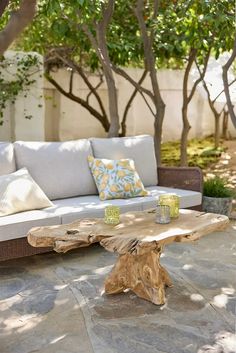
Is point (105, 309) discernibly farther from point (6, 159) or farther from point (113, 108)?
point (113, 108)

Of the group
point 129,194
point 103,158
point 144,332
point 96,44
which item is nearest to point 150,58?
point 96,44

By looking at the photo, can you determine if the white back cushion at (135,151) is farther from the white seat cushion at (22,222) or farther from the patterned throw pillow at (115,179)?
the white seat cushion at (22,222)

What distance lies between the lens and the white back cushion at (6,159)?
4188mm

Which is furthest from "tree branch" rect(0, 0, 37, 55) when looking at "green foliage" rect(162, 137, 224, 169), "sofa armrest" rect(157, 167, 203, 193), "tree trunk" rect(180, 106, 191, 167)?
"green foliage" rect(162, 137, 224, 169)

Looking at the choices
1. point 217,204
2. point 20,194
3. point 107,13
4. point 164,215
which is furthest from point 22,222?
point 107,13

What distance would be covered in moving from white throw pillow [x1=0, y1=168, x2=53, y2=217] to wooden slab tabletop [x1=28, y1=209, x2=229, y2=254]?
2.69ft

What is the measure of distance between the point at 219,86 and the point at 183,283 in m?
6.48

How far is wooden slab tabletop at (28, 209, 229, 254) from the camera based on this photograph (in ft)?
9.12

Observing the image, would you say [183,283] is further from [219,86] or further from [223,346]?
[219,86]

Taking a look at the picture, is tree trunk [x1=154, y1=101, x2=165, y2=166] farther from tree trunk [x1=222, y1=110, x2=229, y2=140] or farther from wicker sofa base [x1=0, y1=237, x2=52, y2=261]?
tree trunk [x1=222, y1=110, x2=229, y2=140]

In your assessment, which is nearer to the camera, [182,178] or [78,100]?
[182,178]

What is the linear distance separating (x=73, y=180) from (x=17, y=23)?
2.65 meters

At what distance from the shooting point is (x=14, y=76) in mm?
6148

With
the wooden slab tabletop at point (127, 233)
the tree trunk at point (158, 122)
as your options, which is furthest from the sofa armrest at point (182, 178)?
the wooden slab tabletop at point (127, 233)
